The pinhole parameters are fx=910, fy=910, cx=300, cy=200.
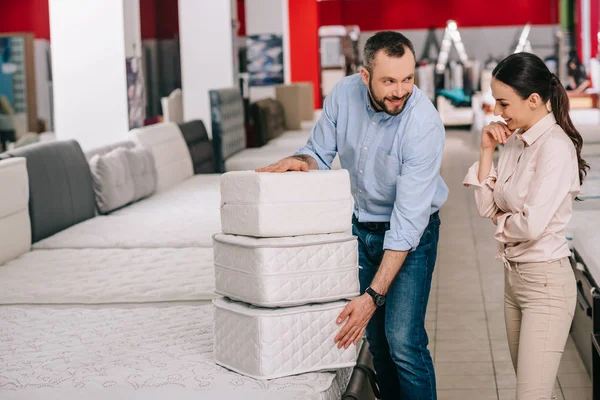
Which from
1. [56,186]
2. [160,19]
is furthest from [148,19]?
[56,186]

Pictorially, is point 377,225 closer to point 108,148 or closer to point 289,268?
point 289,268

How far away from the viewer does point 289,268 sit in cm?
269

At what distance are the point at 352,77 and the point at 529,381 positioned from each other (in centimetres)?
111

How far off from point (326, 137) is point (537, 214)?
77 cm

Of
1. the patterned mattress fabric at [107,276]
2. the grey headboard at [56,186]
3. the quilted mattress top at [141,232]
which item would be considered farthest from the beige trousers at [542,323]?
the grey headboard at [56,186]

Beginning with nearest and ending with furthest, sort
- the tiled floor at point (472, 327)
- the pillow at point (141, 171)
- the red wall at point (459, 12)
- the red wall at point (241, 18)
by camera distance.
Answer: the tiled floor at point (472, 327) → the pillow at point (141, 171) → the red wall at point (241, 18) → the red wall at point (459, 12)

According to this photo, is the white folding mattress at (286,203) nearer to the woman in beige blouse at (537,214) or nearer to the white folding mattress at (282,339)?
the white folding mattress at (282,339)

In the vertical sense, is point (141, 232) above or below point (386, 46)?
below

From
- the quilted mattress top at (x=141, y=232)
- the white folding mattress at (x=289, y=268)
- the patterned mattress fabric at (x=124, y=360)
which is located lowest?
the patterned mattress fabric at (x=124, y=360)

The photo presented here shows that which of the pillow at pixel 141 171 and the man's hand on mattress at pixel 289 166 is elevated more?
the man's hand on mattress at pixel 289 166

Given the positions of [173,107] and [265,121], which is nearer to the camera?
[173,107]

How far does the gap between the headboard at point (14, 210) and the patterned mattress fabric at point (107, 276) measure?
0.07 m

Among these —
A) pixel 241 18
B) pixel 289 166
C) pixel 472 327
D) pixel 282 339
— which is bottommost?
pixel 472 327

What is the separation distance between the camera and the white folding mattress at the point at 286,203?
8.68ft
